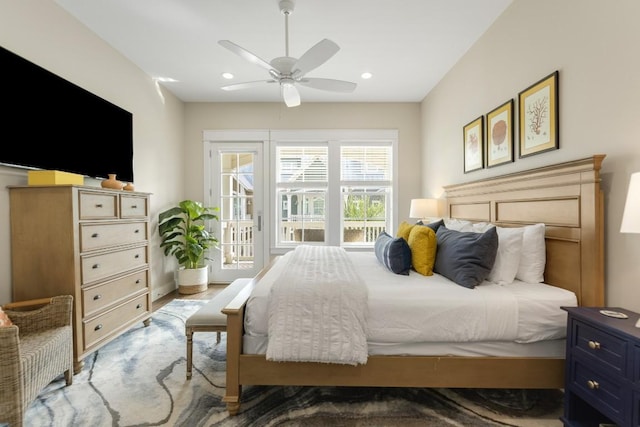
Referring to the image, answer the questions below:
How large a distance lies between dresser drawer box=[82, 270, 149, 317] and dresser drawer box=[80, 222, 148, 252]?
12.1 inches

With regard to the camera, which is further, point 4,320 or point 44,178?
point 44,178

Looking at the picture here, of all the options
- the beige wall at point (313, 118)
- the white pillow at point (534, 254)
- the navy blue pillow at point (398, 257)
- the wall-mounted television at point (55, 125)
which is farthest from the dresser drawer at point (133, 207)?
the white pillow at point (534, 254)

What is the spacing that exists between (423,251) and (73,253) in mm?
2485

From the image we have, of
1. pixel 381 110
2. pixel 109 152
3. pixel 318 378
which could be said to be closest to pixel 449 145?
pixel 381 110

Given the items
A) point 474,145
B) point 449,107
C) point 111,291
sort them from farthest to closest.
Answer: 1. point 449,107
2. point 474,145
3. point 111,291

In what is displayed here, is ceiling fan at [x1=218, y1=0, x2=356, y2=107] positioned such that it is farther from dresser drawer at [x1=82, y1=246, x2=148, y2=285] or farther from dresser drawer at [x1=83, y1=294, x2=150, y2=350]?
dresser drawer at [x1=83, y1=294, x2=150, y2=350]

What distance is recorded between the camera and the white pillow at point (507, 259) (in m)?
1.90

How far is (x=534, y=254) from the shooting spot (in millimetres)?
1902

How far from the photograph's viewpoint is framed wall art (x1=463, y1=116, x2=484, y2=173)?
2.80m

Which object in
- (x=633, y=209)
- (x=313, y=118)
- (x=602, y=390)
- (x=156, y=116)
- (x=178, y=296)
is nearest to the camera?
(x=633, y=209)

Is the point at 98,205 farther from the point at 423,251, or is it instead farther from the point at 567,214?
the point at 567,214

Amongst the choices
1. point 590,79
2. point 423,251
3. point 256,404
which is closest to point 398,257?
point 423,251

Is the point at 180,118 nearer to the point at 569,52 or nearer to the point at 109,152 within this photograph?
the point at 109,152

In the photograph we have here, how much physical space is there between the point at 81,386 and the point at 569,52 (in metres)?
3.86
